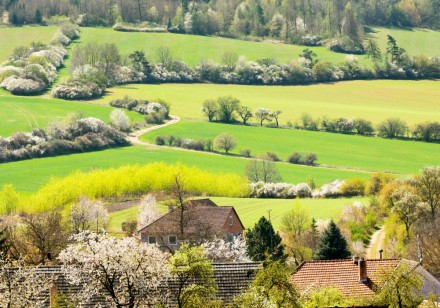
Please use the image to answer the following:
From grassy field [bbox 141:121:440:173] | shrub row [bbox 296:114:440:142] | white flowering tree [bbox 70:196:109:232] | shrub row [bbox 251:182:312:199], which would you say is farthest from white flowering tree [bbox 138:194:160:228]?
shrub row [bbox 296:114:440:142]

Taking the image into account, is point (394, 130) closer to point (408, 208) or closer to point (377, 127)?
point (377, 127)

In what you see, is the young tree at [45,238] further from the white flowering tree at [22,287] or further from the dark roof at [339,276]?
the white flowering tree at [22,287]

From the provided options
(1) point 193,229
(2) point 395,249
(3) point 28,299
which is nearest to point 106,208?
(1) point 193,229

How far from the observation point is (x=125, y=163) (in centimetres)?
13562

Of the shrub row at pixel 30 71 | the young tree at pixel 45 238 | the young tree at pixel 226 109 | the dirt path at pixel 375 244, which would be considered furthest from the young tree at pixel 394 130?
the young tree at pixel 45 238

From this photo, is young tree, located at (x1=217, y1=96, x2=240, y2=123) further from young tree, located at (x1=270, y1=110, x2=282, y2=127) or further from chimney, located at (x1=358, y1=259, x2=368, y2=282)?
chimney, located at (x1=358, y1=259, x2=368, y2=282)

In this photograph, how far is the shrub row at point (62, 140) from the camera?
141m

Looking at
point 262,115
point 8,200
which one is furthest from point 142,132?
point 8,200

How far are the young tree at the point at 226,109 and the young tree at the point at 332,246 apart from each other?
8588 cm

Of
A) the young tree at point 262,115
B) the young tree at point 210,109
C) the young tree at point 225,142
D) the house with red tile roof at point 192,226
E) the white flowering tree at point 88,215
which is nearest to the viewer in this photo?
the house with red tile roof at point 192,226

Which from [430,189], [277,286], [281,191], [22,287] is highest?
[277,286]

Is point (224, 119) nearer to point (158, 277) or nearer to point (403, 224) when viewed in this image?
point (403, 224)

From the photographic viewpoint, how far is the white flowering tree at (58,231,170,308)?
4400cm

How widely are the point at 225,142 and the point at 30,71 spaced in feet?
153
